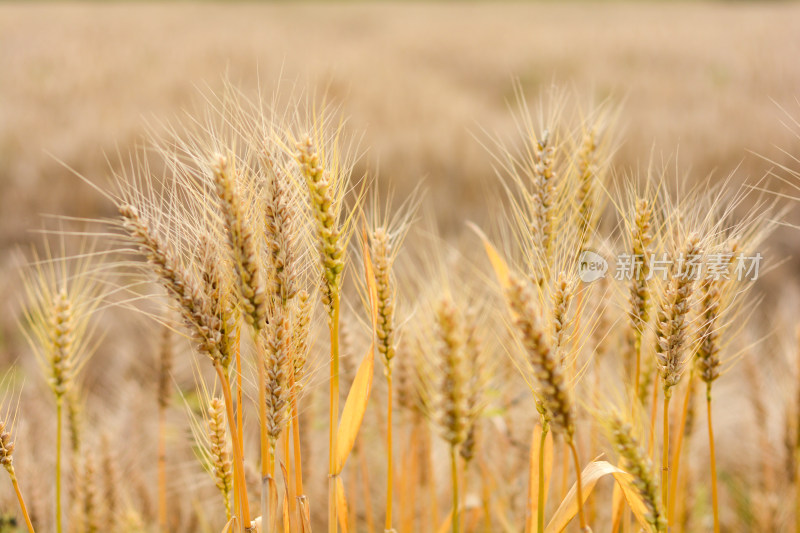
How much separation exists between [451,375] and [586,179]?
0.50 metres

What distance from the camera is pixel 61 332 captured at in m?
1.04

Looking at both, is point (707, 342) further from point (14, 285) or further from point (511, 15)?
point (511, 15)

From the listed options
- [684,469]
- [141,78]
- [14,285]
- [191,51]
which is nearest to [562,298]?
[684,469]

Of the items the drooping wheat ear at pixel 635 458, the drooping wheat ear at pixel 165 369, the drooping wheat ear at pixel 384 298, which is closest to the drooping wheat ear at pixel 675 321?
the drooping wheat ear at pixel 635 458

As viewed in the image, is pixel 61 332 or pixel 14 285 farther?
pixel 14 285

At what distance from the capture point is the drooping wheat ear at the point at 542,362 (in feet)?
2.44

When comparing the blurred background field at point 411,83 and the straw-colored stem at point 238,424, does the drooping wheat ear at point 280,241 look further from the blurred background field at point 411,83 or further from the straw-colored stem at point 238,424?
the blurred background field at point 411,83

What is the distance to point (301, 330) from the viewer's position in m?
0.97

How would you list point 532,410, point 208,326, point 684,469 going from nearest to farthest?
1. point 208,326
2. point 684,469
3. point 532,410

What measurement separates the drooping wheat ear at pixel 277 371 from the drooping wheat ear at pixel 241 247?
0.07 meters

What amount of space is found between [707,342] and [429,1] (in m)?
25.8

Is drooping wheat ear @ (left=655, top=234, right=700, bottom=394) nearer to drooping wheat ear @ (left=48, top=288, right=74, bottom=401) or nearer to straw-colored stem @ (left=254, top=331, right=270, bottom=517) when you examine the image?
straw-colored stem @ (left=254, top=331, right=270, bottom=517)

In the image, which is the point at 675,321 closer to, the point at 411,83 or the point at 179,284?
the point at 179,284

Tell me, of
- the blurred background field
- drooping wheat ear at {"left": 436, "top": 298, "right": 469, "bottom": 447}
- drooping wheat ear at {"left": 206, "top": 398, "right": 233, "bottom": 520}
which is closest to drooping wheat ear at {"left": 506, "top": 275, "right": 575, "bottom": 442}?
drooping wheat ear at {"left": 436, "top": 298, "right": 469, "bottom": 447}
